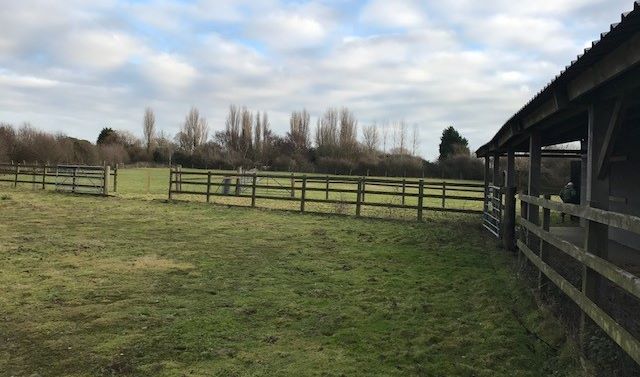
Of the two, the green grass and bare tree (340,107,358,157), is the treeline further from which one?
the green grass

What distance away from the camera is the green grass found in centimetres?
361

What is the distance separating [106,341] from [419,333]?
2.59 meters

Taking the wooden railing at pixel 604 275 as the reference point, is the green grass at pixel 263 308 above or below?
below

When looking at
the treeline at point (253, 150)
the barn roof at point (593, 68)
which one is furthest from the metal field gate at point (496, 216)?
the treeline at point (253, 150)

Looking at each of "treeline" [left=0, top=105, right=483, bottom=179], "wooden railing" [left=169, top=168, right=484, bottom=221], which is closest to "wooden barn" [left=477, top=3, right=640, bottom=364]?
"wooden railing" [left=169, top=168, right=484, bottom=221]

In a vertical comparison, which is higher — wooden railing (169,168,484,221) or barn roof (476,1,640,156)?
barn roof (476,1,640,156)

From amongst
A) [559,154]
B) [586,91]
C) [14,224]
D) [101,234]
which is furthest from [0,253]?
[559,154]

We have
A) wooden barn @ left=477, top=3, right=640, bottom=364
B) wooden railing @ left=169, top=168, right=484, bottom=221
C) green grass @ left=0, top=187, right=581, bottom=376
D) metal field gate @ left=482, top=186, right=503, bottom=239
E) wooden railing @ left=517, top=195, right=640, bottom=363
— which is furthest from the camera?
wooden railing @ left=169, top=168, right=484, bottom=221

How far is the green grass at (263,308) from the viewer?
11.8 ft

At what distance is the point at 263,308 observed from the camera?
496cm

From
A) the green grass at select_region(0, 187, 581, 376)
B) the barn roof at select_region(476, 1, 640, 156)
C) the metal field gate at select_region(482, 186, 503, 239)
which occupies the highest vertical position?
the barn roof at select_region(476, 1, 640, 156)

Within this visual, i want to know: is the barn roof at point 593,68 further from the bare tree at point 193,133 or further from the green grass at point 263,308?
the bare tree at point 193,133

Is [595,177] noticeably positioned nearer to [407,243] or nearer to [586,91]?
[586,91]

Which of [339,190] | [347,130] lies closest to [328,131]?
[347,130]
